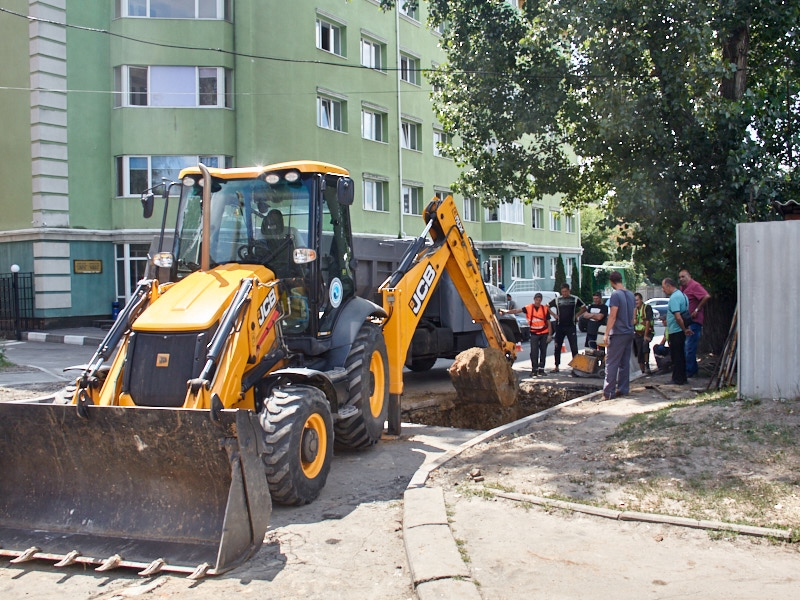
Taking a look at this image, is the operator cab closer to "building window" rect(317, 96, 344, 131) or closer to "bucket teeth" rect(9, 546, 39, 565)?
"bucket teeth" rect(9, 546, 39, 565)

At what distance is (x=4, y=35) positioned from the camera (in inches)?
998

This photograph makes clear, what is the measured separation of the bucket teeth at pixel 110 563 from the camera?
476 cm

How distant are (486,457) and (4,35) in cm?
2476

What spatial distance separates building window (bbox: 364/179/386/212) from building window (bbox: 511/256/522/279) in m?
11.5

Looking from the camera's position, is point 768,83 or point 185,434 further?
point 768,83

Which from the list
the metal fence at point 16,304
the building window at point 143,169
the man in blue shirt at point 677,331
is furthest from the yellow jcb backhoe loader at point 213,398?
the metal fence at point 16,304

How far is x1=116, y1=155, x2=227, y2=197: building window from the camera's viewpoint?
25000 millimetres

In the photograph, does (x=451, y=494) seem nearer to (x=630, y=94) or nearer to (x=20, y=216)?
(x=630, y=94)

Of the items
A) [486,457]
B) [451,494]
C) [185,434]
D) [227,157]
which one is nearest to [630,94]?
[486,457]

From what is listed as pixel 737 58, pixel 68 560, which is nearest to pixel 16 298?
pixel 737 58

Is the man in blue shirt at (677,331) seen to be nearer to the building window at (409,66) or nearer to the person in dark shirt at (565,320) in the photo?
the person in dark shirt at (565,320)

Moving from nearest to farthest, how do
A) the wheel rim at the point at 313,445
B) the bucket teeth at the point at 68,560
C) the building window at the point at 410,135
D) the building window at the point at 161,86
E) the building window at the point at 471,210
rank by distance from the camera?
1. the bucket teeth at the point at 68,560
2. the wheel rim at the point at 313,445
3. the building window at the point at 161,86
4. the building window at the point at 410,135
5. the building window at the point at 471,210

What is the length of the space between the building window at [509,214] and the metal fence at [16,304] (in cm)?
2100

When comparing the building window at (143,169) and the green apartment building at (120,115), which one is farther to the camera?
the building window at (143,169)
